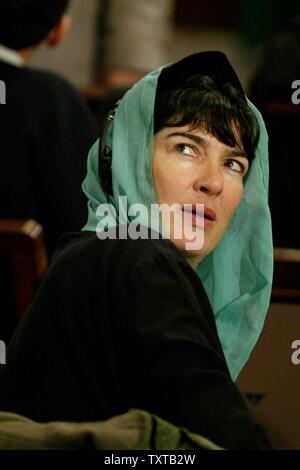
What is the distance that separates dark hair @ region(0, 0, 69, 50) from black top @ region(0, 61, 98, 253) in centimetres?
11

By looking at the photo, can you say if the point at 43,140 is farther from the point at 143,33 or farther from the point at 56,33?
the point at 143,33

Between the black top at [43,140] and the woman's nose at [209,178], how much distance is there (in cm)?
25

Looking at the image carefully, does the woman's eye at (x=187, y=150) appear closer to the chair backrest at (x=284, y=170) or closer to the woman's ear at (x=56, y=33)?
the chair backrest at (x=284, y=170)

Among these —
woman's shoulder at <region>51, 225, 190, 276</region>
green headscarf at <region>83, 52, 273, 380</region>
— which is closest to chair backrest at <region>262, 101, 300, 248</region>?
green headscarf at <region>83, 52, 273, 380</region>

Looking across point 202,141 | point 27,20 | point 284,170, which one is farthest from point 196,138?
point 27,20

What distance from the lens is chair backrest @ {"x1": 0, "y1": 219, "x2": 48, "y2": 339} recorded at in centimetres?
105

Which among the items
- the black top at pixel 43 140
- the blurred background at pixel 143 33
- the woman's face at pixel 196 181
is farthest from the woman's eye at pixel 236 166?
the blurred background at pixel 143 33

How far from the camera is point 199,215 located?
827 millimetres

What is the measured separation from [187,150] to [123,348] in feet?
0.75

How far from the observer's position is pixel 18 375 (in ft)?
2.62

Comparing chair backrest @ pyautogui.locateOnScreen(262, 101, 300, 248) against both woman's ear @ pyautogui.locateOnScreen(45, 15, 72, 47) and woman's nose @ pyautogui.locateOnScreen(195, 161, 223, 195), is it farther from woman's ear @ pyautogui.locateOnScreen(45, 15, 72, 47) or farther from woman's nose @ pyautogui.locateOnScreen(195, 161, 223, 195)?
woman's ear @ pyautogui.locateOnScreen(45, 15, 72, 47)

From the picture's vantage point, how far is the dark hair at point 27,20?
124cm

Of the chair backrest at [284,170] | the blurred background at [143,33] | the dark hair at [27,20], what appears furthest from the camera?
the blurred background at [143,33]
